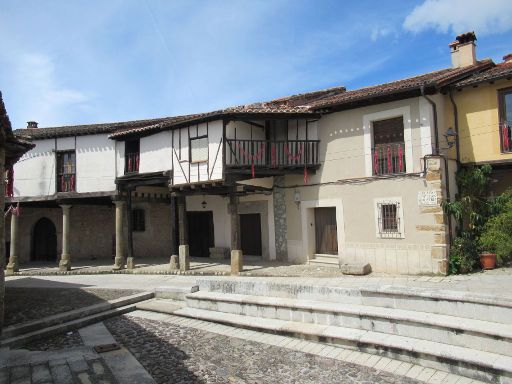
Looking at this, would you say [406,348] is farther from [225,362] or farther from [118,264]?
[118,264]

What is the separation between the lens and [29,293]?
10.2m

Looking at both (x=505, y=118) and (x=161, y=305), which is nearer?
(x=161, y=305)

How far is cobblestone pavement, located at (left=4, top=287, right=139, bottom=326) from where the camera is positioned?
25.6ft

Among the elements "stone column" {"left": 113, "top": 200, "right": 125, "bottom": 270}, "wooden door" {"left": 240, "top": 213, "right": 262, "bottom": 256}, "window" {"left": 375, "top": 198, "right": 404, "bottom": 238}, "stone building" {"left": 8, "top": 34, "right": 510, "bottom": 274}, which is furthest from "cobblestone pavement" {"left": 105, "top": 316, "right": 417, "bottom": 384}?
"stone column" {"left": 113, "top": 200, "right": 125, "bottom": 270}

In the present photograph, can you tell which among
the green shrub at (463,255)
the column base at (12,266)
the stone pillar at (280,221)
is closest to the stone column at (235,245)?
the stone pillar at (280,221)

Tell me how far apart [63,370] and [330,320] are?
13.6 feet

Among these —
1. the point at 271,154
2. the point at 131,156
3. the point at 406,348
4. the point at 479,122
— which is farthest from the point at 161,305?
the point at 479,122

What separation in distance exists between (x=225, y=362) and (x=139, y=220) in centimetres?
1452

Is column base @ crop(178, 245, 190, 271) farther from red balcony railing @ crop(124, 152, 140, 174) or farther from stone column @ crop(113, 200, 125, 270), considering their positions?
red balcony railing @ crop(124, 152, 140, 174)

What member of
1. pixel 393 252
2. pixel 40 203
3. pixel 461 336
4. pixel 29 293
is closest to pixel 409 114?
pixel 393 252

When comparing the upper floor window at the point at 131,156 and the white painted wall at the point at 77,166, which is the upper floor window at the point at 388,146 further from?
the white painted wall at the point at 77,166

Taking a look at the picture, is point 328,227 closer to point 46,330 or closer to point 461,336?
point 461,336

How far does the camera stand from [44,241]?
798 inches

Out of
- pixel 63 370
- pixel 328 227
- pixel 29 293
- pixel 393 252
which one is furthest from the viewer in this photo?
pixel 328 227
